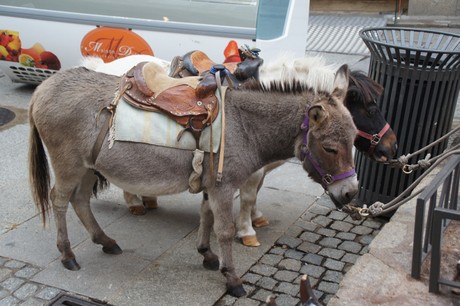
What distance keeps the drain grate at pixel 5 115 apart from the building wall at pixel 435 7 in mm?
8293

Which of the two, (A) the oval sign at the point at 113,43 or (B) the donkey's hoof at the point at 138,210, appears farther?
(A) the oval sign at the point at 113,43

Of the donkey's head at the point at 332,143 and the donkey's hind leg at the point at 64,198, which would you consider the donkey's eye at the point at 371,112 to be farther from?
the donkey's hind leg at the point at 64,198

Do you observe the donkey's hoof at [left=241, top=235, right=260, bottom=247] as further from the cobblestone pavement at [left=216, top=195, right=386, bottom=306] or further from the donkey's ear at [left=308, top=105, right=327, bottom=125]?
the donkey's ear at [left=308, top=105, right=327, bottom=125]

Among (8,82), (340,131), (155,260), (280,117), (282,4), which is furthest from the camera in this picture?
(8,82)

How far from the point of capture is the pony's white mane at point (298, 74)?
3.94 m

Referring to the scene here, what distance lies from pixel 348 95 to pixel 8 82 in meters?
6.49

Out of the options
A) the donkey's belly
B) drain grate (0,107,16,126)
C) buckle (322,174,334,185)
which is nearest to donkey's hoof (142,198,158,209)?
the donkey's belly

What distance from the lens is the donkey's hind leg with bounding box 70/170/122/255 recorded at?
4512mm

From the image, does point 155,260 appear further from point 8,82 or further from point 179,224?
point 8,82

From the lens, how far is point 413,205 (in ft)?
15.1

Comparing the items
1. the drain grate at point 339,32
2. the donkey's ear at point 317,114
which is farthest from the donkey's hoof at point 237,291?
the drain grate at point 339,32

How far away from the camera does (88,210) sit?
4.57 m

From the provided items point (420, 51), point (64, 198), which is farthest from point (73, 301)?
point (420, 51)

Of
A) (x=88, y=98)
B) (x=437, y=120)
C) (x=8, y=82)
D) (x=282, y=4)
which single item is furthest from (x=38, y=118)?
(x=8, y=82)
